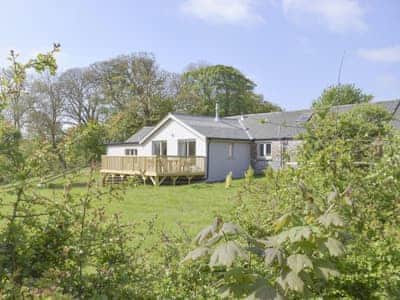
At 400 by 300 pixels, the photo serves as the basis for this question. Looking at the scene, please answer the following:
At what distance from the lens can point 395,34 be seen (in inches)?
235

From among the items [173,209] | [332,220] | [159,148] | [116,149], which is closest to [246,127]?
[159,148]

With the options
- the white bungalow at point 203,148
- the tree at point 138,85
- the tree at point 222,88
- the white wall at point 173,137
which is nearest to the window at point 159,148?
the white bungalow at point 203,148

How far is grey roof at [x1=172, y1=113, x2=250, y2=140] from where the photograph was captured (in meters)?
22.5

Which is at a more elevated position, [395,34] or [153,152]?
[395,34]

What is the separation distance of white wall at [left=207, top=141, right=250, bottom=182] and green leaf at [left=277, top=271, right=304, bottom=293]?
19788 mm

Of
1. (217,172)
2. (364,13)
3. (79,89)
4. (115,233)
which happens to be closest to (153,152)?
(217,172)

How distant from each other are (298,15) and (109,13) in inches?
138

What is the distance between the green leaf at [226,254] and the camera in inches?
76.0

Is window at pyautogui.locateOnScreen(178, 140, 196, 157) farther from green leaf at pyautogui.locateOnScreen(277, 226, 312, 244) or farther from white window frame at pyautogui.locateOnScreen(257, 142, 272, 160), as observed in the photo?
green leaf at pyautogui.locateOnScreen(277, 226, 312, 244)

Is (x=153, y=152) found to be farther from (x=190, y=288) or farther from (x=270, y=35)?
(x=190, y=288)

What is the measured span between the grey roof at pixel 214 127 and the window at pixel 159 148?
2.47 metres

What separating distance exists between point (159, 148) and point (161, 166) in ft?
17.4

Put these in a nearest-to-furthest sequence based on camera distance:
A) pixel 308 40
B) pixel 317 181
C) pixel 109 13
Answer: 1. pixel 317 181
2. pixel 308 40
3. pixel 109 13

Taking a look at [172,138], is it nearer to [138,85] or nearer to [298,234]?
[138,85]
